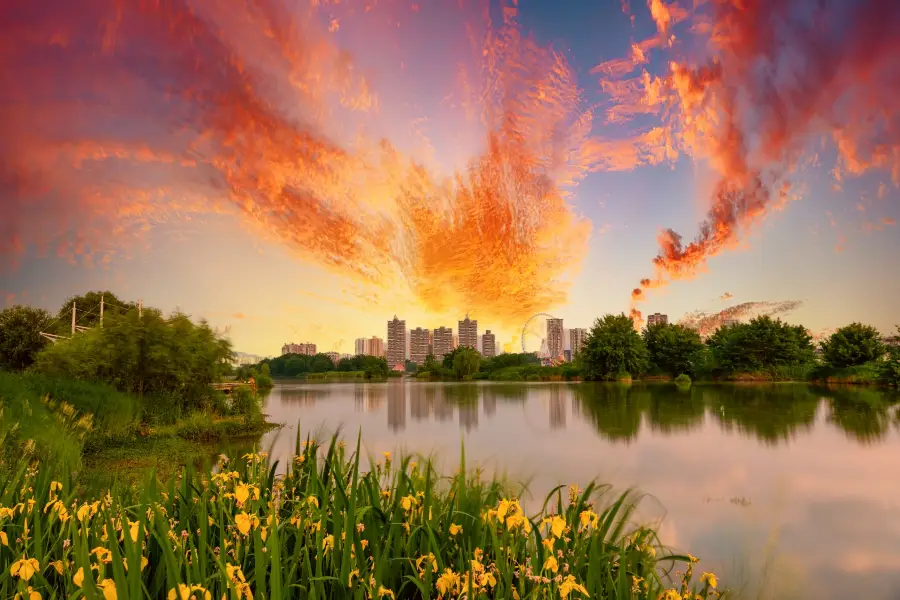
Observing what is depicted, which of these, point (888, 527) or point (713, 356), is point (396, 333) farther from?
point (888, 527)

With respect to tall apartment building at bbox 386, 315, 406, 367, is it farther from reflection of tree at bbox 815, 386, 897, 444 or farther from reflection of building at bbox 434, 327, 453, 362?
reflection of tree at bbox 815, 386, 897, 444

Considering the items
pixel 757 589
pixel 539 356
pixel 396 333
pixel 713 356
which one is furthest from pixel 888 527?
pixel 396 333

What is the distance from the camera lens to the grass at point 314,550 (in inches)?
68.5

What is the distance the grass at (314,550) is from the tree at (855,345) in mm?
41961

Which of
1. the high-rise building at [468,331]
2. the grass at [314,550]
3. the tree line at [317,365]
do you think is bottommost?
the tree line at [317,365]

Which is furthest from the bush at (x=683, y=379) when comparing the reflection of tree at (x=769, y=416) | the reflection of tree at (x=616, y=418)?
the reflection of tree at (x=616, y=418)

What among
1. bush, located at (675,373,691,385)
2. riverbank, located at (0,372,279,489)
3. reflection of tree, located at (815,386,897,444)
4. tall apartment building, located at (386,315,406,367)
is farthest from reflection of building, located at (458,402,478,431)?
tall apartment building, located at (386,315,406,367)

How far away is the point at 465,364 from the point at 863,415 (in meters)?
61.4

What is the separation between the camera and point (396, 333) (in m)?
123

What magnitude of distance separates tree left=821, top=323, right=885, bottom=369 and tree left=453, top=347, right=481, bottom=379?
48044 mm

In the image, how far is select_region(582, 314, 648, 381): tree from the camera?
5066 centimetres

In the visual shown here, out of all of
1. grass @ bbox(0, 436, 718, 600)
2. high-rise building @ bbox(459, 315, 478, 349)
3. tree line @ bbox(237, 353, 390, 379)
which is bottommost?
tree line @ bbox(237, 353, 390, 379)

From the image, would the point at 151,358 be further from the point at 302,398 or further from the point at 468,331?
the point at 468,331

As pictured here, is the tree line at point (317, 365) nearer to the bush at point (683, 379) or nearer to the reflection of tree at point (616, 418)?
the bush at point (683, 379)
